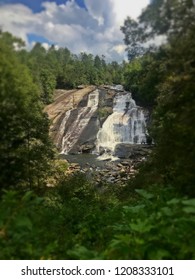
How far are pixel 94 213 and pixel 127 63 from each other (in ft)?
7.03

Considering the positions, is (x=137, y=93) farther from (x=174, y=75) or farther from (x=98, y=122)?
(x=98, y=122)

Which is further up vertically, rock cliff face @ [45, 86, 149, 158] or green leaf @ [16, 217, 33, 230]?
rock cliff face @ [45, 86, 149, 158]

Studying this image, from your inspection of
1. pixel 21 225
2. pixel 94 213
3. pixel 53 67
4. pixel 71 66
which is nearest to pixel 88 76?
pixel 71 66

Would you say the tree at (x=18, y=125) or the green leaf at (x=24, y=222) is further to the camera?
the tree at (x=18, y=125)

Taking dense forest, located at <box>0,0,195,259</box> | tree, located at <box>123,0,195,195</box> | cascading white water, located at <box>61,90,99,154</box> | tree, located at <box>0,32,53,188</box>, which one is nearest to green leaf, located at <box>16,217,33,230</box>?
dense forest, located at <box>0,0,195,259</box>

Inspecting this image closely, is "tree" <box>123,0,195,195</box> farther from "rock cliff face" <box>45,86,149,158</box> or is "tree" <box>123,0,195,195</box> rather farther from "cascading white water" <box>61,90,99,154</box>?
"rock cliff face" <box>45,86,149,158</box>

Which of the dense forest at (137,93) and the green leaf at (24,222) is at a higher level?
the dense forest at (137,93)

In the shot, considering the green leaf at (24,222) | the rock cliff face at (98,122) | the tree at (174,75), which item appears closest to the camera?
the green leaf at (24,222)

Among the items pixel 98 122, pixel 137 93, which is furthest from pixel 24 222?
pixel 98 122

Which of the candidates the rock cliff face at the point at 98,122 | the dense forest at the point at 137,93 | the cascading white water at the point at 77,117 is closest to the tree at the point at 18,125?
the dense forest at the point at 137,93

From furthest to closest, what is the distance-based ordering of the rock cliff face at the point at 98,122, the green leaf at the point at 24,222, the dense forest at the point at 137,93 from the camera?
the rock cliff face at the point at 98,122
the dense forest at the point at 137,93
the green leaf at the point at 24,222

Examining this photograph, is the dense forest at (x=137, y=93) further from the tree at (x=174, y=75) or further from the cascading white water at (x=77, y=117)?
the cascading white water at (x=77, y=117)
